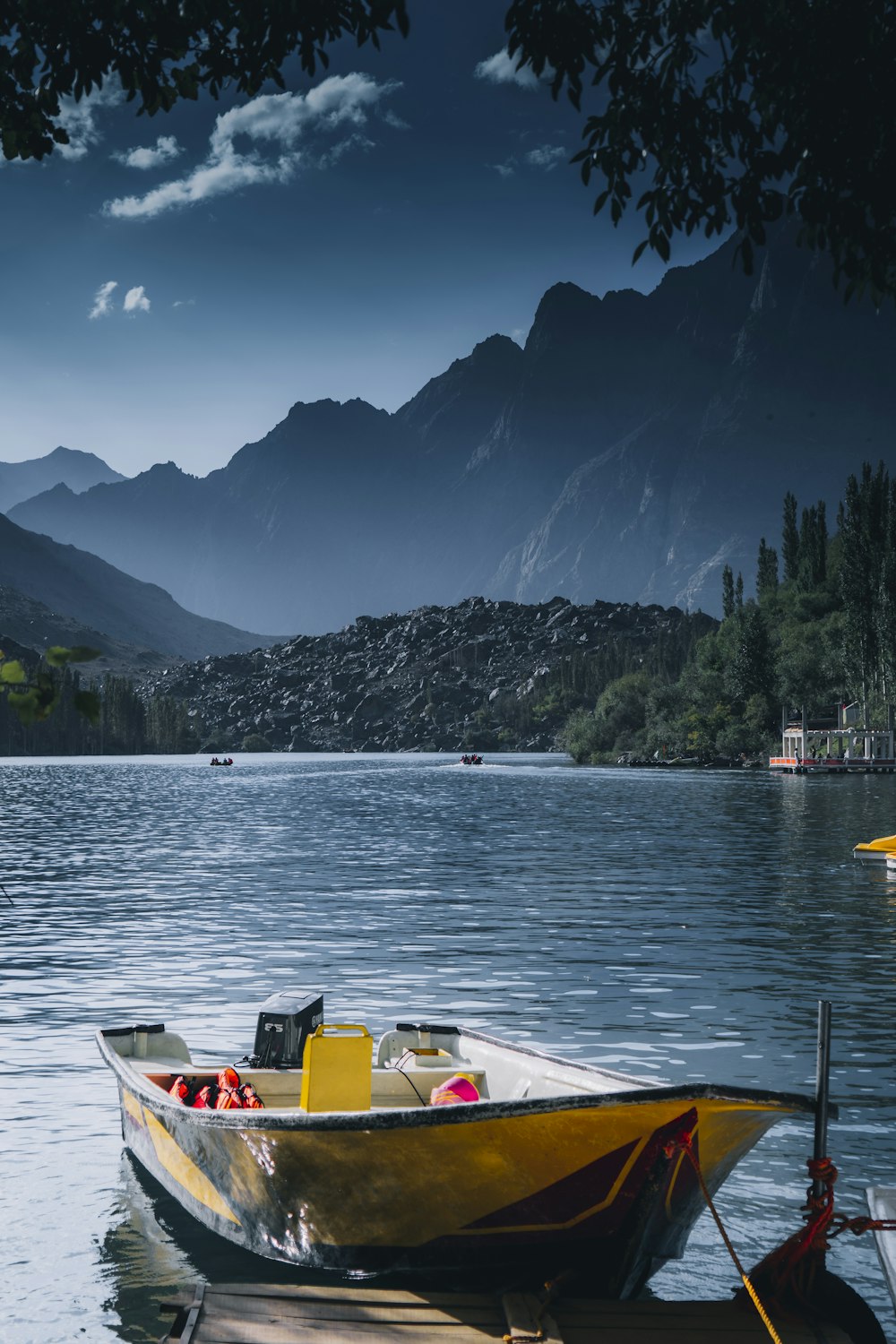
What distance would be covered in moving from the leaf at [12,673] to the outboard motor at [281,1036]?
1156 centimetres

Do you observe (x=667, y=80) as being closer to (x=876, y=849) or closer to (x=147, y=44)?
(x=147, y=44)

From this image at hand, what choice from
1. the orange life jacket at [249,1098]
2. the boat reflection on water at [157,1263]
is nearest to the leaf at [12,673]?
the boat reflection on water at [157,1263]

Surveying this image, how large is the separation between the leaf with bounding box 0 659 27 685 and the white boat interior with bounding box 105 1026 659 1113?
7.54m

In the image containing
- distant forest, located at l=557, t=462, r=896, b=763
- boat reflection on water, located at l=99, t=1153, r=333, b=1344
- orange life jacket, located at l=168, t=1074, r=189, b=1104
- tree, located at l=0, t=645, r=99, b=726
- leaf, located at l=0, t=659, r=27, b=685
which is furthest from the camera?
distant forest, located at l=557, t=462, r=896, b=763

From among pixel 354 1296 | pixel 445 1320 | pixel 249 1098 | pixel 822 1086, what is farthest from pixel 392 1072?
pixel 822 1086

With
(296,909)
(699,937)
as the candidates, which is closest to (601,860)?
(296,909)

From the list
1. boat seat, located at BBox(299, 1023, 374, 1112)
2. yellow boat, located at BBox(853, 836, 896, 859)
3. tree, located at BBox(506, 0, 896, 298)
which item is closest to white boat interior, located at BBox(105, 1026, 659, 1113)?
boat seat, located at BBox(299, 1023, 374, 1112)

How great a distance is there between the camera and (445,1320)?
9.68 meters

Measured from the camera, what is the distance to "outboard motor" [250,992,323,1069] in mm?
15523

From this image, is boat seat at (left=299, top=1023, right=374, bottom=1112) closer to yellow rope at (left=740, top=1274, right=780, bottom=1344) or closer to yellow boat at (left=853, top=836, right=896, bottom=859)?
yellow rope at (left=740, top=1274, right=780, bottom=1344)

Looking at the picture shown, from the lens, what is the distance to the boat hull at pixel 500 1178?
32.7 feet

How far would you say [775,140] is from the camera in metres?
10.9

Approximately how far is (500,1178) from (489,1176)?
90 millimetres

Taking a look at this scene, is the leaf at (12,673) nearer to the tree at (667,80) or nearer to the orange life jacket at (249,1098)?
the tree at (667,80)
